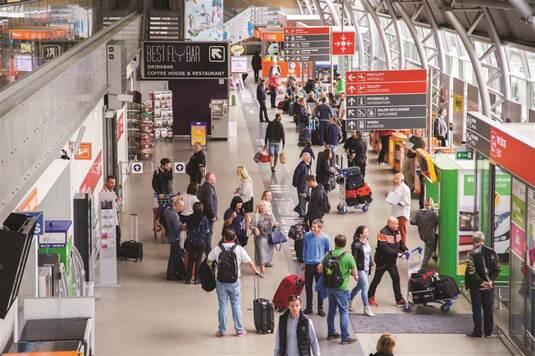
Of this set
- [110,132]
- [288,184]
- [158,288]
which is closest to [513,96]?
[288,184]

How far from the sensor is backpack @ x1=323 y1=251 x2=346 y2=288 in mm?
14117

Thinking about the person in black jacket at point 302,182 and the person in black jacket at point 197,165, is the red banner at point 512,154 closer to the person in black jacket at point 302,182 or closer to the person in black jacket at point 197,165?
the person in black jacket at point 302,182

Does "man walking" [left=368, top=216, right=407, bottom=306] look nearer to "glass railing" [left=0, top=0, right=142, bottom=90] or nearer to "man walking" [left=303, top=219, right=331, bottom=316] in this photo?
"man walking" [left=303, top=219, right=331, bottom=316]

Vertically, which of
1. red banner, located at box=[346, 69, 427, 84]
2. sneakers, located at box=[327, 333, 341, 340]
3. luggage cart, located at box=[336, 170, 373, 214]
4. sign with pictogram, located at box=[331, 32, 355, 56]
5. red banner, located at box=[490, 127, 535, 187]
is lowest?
sneakers, located at box=[327, 333, 341, 340]

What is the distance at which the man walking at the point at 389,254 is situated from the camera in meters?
15.7

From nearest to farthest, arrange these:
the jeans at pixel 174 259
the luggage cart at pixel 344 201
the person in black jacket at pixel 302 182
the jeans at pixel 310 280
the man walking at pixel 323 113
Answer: the jeans at pixel 310 280
the jeans at pixel 174 259
the person in black jacket at pixel 302 182
the luggage cart at pixel 344 201
the man walking at pixel 323 113

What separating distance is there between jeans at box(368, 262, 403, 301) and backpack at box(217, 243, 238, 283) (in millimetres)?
2500

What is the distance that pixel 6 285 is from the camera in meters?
8.15

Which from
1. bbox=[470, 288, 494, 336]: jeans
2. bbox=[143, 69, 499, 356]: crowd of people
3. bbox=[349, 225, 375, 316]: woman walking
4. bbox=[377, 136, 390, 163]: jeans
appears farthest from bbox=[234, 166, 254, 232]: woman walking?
bbox=[377, 136, 390, 163]: jeans

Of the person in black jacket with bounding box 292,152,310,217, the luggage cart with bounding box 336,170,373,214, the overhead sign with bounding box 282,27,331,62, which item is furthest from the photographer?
the overhead sign with bounding box 282,27,331,62

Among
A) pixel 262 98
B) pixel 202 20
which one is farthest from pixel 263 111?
pixel 202 20

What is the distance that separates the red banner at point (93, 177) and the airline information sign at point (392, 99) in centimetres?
477

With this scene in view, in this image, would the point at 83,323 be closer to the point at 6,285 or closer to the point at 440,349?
the point at 6,285

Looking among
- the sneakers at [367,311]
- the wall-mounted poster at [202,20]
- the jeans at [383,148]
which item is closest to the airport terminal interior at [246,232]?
the sneakers at [367,311]
